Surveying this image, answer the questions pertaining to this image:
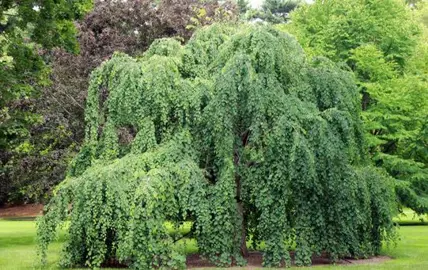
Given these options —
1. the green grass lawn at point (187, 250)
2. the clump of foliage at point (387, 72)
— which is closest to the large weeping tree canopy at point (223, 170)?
the green grass lawn at point (187, 250)

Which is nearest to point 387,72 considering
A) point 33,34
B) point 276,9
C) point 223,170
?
point 33,34

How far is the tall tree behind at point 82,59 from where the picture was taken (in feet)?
77.3

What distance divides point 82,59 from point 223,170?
1292 centimetres

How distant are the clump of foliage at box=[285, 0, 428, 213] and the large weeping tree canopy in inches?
400

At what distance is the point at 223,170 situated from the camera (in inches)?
486

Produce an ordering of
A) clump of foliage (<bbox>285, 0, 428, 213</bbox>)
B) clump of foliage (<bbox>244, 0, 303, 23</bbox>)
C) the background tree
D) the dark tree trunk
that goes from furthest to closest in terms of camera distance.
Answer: clump of foliage (<bbox>244, 0, 303, 23</bbox>) → clump of foliage (<bbox>285, 0, 428, 213</bbox>) → the background tree → the dark tree trunk

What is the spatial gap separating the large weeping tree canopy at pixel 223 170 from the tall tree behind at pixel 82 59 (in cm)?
995

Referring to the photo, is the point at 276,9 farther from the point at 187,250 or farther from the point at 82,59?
the point at 187,250

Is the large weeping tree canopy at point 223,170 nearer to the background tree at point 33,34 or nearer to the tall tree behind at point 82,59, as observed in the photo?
the background tree at point 33,34

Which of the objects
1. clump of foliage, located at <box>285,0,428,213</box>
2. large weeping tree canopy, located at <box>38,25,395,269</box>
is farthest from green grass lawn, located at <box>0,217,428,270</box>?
clump of foliage, located at <box>285,0,428,213</box>

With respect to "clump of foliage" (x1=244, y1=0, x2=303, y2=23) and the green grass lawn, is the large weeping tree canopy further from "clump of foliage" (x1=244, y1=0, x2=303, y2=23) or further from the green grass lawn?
"clump of foliage" (x1=244, y1=0, x2=303, y2=23)

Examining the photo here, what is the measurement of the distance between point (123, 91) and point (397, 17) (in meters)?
16.4

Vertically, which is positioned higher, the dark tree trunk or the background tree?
the background tree

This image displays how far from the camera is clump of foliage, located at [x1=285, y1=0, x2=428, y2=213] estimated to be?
23500 millimetres
